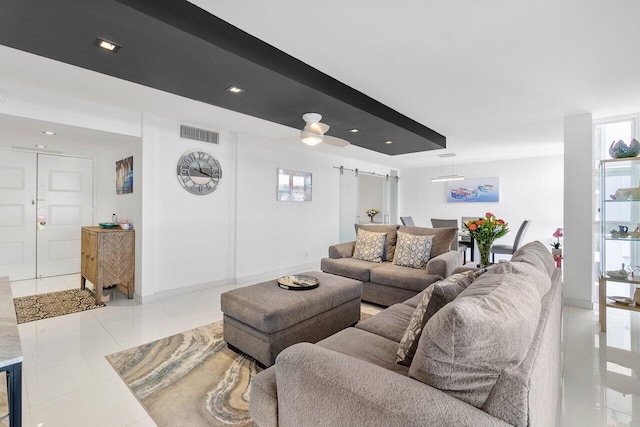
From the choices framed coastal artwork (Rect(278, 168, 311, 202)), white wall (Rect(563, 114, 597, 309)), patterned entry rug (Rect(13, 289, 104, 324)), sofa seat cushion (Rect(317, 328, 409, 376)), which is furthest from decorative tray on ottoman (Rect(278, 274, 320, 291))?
white wall (Rect(563, 114, 597, 309))

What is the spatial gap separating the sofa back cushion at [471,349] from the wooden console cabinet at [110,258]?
13.2 feet

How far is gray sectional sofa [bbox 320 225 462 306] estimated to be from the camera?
3.47 metres

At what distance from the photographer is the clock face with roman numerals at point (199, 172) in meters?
4.18

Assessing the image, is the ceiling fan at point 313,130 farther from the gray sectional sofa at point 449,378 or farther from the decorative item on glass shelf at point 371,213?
the decorative item on glass shelf at point 371,213

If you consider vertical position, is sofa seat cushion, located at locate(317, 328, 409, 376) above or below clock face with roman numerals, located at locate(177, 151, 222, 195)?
below

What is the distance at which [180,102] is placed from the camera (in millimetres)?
3398

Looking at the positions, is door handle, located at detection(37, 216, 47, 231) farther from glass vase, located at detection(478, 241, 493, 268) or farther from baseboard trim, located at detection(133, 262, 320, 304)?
glass vase, located at detection(478, 241, 493, 268)

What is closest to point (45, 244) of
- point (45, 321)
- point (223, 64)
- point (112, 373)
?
point (45, 321)

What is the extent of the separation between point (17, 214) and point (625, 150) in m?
8.29

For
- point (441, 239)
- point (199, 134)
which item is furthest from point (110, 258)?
point (441, 239)

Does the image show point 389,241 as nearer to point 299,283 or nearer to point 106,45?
point 299,283

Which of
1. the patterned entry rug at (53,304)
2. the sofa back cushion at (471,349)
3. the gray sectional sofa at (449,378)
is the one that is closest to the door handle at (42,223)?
the patterned entry rug at (53,304)

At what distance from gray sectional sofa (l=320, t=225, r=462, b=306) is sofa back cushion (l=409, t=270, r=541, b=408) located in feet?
8.27

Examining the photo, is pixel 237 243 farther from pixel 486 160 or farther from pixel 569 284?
pixel 486 160
